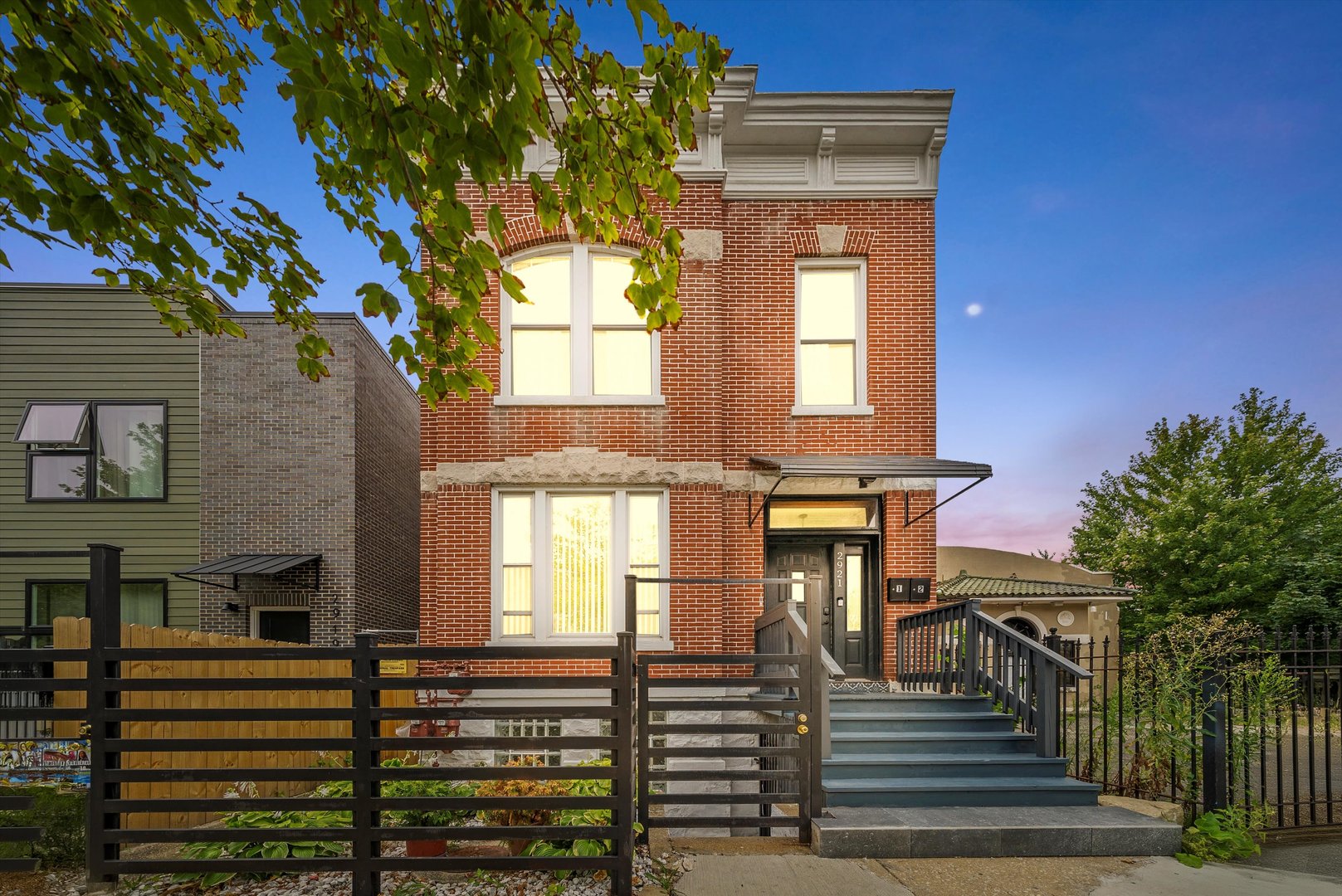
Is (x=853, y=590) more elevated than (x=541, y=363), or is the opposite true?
(x=541, y=363)

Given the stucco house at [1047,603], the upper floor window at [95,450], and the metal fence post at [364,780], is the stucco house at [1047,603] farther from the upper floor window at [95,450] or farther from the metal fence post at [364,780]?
the upper floor window at [95,450]

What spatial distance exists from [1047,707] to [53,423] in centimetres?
1725

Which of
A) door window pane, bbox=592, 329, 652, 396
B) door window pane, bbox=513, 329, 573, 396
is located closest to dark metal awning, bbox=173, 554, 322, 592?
door window pane, bbox=513, 329, 573, 396

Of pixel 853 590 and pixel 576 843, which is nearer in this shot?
pixel 576 843

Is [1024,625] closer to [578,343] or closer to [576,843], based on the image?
[578,343]

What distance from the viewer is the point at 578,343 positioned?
370 inches

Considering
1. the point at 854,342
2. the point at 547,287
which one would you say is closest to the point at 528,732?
the point at 547,287

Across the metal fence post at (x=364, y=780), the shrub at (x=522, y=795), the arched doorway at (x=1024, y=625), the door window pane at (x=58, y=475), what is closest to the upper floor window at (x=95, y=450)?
the door window pane at (x=58, y=475)

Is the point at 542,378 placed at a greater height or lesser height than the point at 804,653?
greater

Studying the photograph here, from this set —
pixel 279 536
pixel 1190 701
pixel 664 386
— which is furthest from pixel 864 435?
pixel 279 536

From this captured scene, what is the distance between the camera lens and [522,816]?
16.8 ft

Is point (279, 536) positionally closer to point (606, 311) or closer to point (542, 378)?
point (542, 378)

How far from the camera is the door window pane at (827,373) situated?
9.98m

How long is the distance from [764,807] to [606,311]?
648 cm
